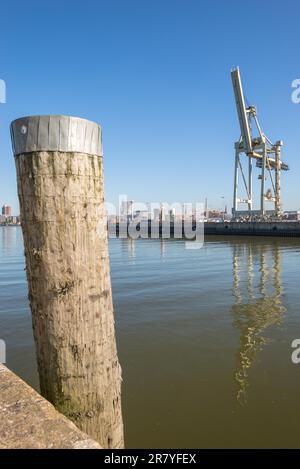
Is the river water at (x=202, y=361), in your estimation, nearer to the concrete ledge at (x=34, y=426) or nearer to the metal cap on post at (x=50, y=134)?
the concrete ledge at (x=34, y=426)

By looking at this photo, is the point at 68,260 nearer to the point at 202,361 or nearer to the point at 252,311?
the point at 202,361

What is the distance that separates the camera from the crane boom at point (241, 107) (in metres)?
49.7

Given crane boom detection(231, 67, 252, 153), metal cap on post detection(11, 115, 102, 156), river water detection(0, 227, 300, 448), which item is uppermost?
crane boom detection(231, 67, 252, 153)

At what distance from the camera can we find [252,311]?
29.3 feet

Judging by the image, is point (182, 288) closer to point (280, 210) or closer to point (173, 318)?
point (173, 318)

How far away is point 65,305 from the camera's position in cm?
239

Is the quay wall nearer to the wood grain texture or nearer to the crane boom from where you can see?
the crane boom

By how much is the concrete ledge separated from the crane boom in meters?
53.5

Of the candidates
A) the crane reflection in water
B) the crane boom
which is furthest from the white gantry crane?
the crane reflection in water

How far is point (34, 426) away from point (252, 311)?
7.67 meters

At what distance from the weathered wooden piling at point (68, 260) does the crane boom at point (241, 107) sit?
5295 cm

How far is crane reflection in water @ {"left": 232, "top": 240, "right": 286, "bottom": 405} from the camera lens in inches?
223

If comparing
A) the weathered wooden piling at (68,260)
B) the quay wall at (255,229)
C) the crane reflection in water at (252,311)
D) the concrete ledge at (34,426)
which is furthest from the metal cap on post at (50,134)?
the quay wall at (255,229)
